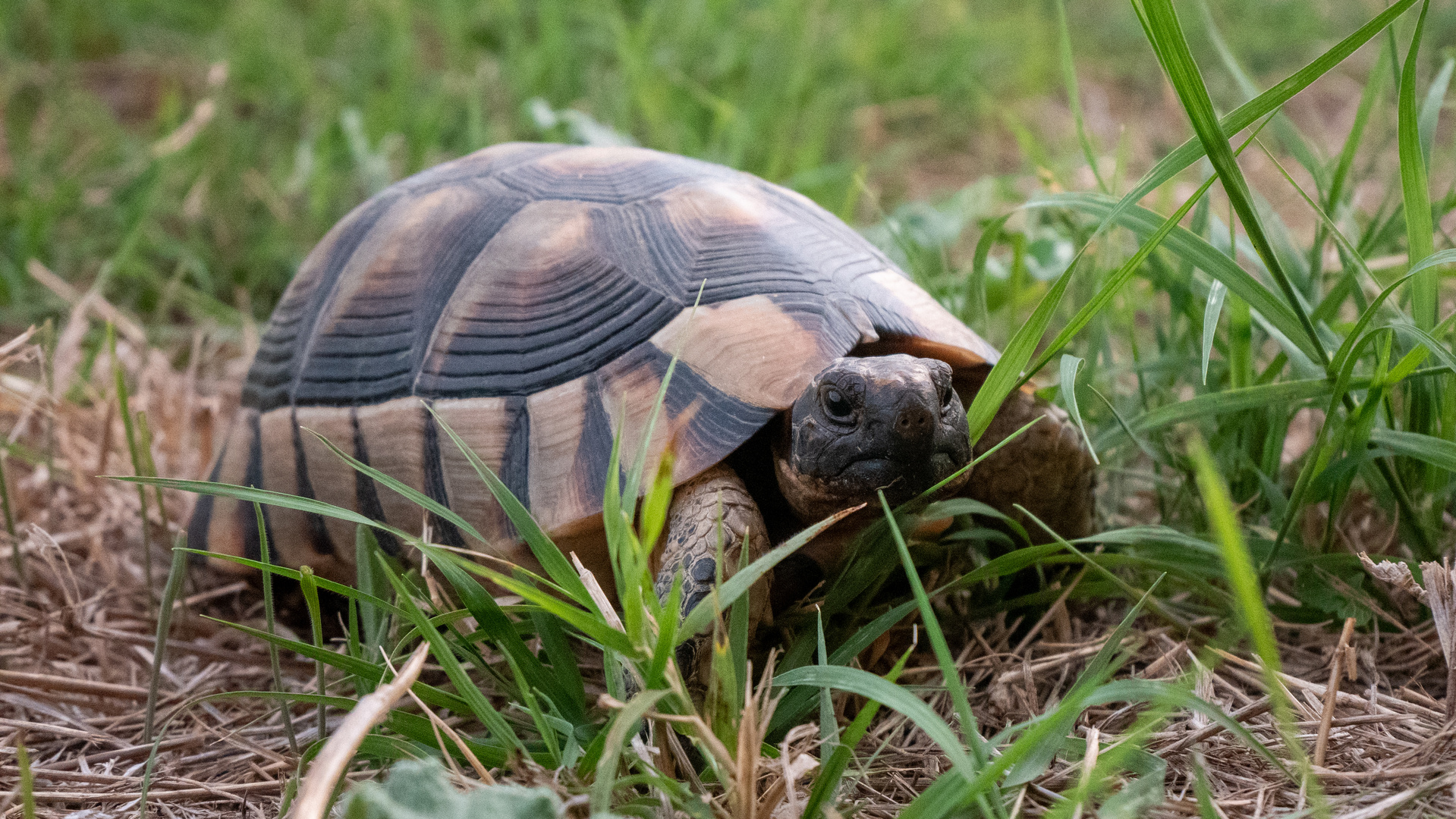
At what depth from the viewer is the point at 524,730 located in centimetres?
147

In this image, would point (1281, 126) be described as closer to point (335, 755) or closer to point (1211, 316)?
point (1211, 316)

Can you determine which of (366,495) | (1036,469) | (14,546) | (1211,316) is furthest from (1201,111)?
(14,546)

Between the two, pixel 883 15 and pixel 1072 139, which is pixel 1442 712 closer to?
pixel 1072 139

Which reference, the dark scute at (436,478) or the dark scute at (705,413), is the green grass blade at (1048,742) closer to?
the dark scute at (705,413)

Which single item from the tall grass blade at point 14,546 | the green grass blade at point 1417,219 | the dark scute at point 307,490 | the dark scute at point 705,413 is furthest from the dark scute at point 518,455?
the green grass blade at point 1417,219

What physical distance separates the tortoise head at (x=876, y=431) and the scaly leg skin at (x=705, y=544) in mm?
110

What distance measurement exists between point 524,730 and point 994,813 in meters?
0.70

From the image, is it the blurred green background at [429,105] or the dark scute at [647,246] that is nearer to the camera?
the dark scute at [647,246]

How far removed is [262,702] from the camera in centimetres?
172

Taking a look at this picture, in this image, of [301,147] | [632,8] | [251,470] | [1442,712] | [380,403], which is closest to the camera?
[1442,712]

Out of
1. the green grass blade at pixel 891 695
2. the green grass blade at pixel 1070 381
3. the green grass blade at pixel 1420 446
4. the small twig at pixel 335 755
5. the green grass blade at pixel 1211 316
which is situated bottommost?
the green grass blade at pixel 891 695

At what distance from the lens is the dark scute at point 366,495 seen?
6.38ft

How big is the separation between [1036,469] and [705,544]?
69cm

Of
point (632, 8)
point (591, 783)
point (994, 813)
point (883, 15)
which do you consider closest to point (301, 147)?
point (632, 8)
